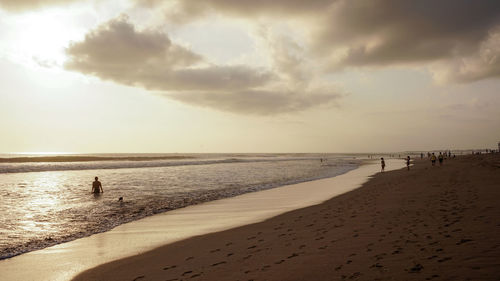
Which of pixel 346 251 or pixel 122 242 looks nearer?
pixel 346 251

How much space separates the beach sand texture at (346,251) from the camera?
5.85m

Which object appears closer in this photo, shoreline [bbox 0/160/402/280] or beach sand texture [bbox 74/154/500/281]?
beach sand texture [bbox 74/154/500/281]

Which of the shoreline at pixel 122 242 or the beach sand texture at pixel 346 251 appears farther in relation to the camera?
the shoreline at pixel 122 242

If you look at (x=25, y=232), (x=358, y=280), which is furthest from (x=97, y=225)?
(x=358, y=280)

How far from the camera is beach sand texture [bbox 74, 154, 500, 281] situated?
585 cm

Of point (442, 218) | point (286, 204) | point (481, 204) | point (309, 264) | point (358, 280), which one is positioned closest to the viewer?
point (358, 280)

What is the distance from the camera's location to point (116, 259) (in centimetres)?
873

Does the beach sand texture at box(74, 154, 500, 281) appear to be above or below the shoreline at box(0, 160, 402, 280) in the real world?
above

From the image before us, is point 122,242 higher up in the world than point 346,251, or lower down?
lower down

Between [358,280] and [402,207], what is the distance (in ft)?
29.4

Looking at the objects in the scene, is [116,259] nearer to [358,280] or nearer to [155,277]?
[155,277]

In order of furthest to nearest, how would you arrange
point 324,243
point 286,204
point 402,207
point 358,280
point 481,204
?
point 286,204, point 402,207, point 481,204, point 324,243, point 358,280

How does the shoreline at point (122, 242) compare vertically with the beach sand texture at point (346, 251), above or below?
below

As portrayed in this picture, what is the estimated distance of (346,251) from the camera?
735 centimetres
